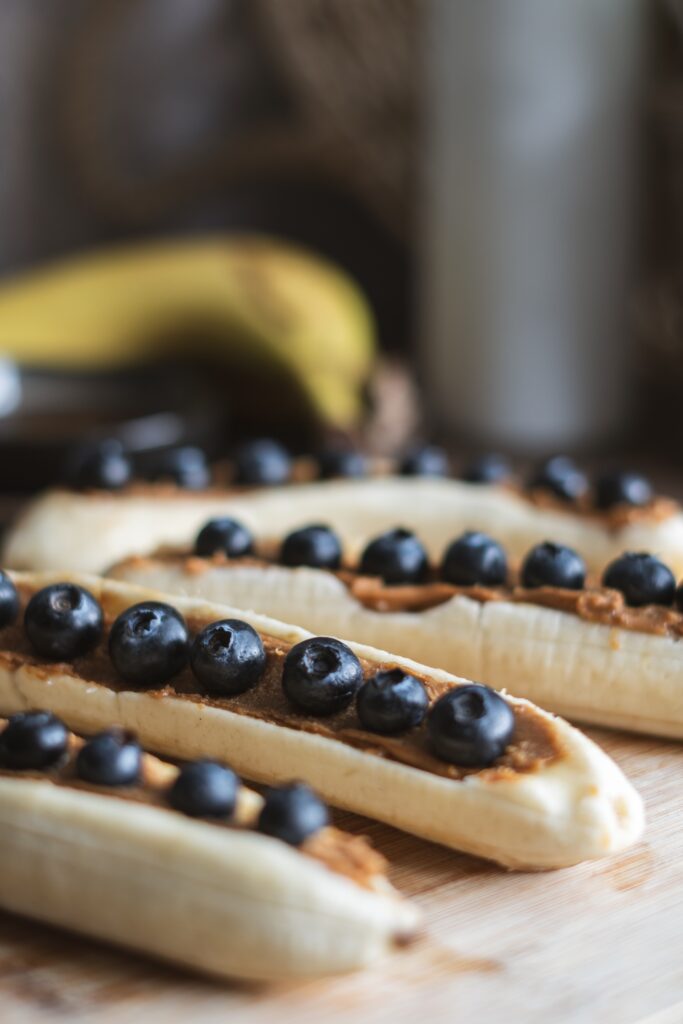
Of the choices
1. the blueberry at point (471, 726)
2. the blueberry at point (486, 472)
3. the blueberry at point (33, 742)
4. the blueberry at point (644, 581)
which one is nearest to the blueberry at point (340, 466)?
the blueberry at point (486, 472)

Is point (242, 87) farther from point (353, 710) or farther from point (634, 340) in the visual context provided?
point (353, 710)

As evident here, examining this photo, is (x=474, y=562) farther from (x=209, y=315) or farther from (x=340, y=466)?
(x=209, y=315)

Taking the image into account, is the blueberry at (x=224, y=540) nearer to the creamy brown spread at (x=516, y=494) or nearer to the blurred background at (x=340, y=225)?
the creamy brown spread at (x=516, y=494)

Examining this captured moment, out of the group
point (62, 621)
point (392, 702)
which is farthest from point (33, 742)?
point (392, 702)

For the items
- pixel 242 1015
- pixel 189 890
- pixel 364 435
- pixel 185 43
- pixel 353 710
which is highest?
pixel 185 43

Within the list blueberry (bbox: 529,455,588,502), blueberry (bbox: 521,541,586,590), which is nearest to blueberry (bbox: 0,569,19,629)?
blueberry (bbox: 521,541,586,590)

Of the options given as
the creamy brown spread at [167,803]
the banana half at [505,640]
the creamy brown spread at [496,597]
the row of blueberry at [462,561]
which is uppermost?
the row of blueberry at [462,561]

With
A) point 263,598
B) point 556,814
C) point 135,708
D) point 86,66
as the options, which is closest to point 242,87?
point 86,66
